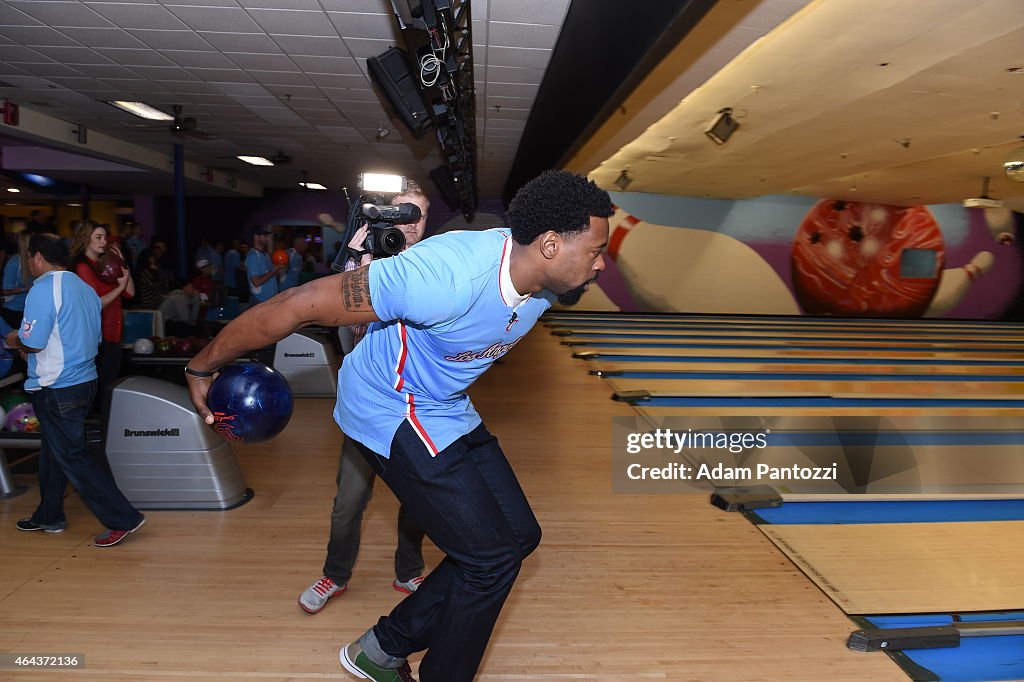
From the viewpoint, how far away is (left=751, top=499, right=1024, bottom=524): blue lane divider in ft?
10.1

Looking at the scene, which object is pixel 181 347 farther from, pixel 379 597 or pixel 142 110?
pixel 379 597

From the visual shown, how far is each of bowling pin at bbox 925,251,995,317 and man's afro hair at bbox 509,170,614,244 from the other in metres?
14.3

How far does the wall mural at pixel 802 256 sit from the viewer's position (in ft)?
41.4

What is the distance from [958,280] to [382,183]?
1412 cm

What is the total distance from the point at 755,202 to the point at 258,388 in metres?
12.3

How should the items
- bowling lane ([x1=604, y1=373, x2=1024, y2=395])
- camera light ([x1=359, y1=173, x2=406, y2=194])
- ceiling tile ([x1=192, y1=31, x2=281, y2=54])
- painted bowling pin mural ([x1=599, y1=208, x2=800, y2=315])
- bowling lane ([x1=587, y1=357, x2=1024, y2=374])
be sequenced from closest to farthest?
1. camera light ([x1=359, y1=173, x2=406, y2=194])
2. ceiling tile ([x1=192, y1=31, x2=281, y2=54])
3. bowling lane ([x1=604, y1=373, x2=1024, y2=395])
4. bowling lane ([x1=587, y1=357, x2=1024, y2=374])
5. painted bowling pin mural ([x1=599, y1=208, x2=800, y2=315])

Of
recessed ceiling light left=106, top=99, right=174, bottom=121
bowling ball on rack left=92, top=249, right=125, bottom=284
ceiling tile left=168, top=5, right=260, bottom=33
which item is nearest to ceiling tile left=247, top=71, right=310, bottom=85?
ceiling tile left=168, top=5, right=260, bottom=33

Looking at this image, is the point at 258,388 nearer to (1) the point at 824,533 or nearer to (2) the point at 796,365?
(1) the point at 824,533

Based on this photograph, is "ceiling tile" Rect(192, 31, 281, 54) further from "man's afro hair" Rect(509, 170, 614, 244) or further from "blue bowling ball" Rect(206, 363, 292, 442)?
"man's afro hair" Rect(509, 170, 614, 244)

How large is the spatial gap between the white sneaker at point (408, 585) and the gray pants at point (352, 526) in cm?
1

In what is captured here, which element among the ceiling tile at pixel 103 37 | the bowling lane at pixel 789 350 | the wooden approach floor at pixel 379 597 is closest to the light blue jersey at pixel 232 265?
the bowling lane at pixel 789 350

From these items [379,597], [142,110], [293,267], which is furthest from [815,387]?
[142,110]

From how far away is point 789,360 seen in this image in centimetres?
762

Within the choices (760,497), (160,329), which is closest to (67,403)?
A: (760,497)
